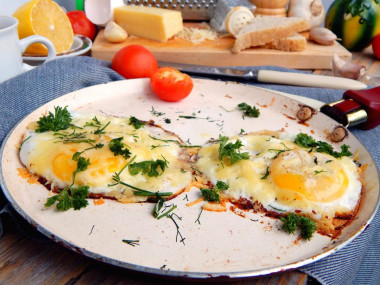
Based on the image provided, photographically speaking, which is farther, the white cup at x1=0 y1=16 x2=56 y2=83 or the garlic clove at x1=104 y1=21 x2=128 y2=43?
the garlic clove at x1=104 y1=21 x2=128 y2=43

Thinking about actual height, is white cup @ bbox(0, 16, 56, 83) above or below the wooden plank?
above

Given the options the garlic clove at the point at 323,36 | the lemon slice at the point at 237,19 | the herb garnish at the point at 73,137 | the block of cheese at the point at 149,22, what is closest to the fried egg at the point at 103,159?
the herb garnish at the point at 73,137

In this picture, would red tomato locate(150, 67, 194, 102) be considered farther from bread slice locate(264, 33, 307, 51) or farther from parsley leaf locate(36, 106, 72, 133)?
bread slice locate(264, 33, 307, 51)

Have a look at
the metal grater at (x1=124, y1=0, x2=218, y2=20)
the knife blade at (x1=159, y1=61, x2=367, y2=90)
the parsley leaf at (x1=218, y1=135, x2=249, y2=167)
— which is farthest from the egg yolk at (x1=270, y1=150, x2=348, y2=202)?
Result: the metal grater at (x1=124, y1=0, x2=218, y2=20)

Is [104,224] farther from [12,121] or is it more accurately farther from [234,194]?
[12,121]

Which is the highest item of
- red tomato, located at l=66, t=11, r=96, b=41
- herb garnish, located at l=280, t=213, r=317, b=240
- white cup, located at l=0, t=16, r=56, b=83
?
white cup, located at l=0, t=16, r=56, b=83

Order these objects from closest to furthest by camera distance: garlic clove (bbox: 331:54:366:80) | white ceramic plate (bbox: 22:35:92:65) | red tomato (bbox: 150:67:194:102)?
red tomato (bbox: 150:67:194:102) < white ceramic plate (bbox: 22:35:92:65) < garlic clove (bbox: 331:54:366:80)

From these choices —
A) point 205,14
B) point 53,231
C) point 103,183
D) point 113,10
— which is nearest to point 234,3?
point 205,14
